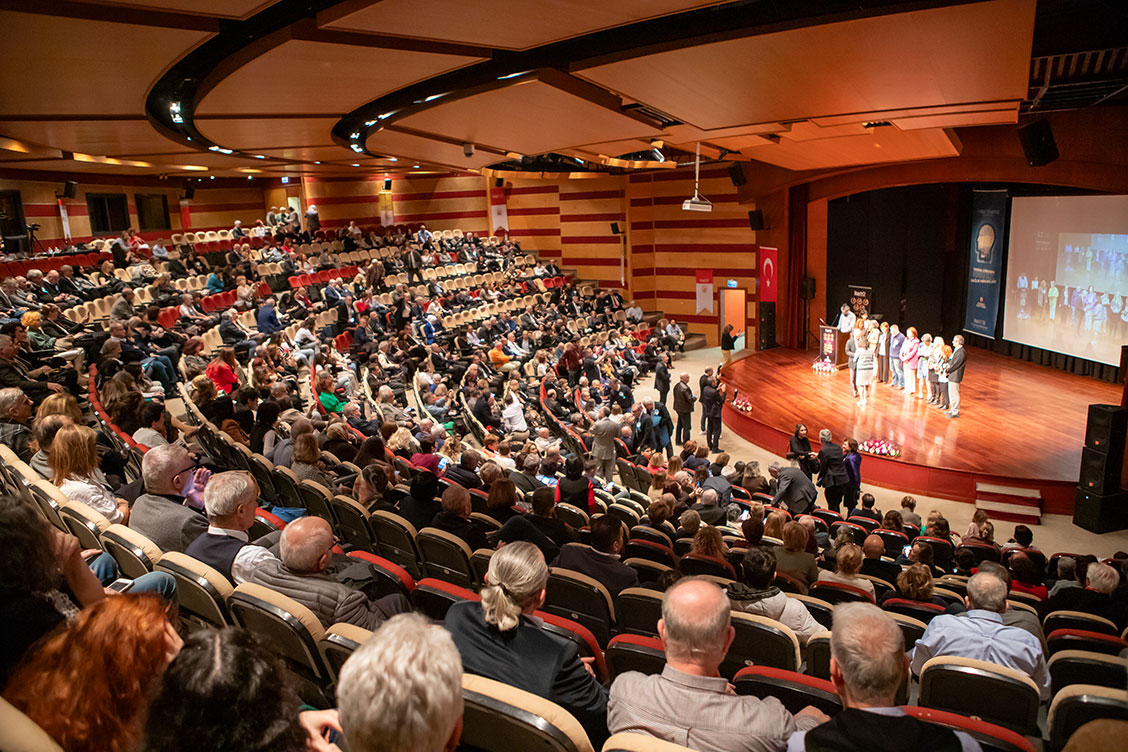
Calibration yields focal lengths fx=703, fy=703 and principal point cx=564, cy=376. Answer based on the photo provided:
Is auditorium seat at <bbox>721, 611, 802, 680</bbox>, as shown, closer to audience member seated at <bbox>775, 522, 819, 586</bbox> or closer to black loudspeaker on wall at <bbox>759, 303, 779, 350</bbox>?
audience member seated at <bbox>775, 522, 819, 586</bbox>

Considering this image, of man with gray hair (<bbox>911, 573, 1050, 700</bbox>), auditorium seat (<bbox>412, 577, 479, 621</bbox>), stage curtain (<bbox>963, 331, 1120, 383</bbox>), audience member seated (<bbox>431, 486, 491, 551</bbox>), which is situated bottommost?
stage curtain (<bbox>963, 331, 1120, 383</bbox>)

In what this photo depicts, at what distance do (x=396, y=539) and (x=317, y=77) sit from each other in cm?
398

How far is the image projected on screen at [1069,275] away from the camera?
11.1 metres

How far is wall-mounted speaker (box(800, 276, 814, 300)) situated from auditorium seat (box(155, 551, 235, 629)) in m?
15.3

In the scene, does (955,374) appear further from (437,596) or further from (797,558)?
(437,596)

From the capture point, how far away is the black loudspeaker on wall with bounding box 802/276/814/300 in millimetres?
15891

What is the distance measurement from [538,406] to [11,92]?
7349 mm

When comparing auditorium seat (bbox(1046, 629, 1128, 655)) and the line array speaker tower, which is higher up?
auditorium seat (bbox(1046, 629, 1128, 655))

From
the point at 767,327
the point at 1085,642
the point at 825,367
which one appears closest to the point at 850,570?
the point at 1085,642

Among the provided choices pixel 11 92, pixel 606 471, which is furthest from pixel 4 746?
pixel 606 471

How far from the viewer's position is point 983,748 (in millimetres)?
1797

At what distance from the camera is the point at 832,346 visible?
13.9 metres

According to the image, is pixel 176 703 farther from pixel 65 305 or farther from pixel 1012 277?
Answer: pixel 1012 277

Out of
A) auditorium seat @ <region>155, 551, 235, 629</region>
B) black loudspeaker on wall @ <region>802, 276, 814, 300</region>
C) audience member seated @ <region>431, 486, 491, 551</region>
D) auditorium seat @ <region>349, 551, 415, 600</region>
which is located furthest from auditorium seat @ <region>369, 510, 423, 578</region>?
black loudspeaker on wall @ <region>802, 276, 814, 300</region>
